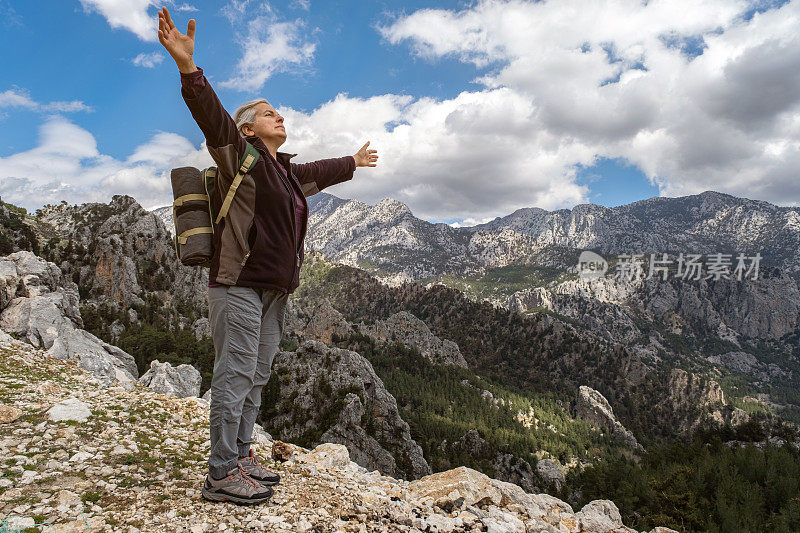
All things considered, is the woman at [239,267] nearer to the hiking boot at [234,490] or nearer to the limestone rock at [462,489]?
the hiking boot at [234,490]

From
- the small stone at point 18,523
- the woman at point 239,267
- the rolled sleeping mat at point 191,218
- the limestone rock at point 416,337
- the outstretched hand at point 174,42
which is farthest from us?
the limestone rock at point 416,337

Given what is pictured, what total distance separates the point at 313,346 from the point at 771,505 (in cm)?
3782

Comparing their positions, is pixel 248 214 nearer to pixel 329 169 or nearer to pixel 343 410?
pixel 329 169

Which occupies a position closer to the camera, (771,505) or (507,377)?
(771,505)

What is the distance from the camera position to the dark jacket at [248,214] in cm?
378

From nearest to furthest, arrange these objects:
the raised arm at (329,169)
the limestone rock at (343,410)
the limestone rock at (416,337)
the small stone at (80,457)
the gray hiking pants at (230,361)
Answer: the gray hiking pants at (230,361), the small stone at (80,457), the raised arm at (329,169), the limestone rock at (343,410), the limestone rock at (416,337)

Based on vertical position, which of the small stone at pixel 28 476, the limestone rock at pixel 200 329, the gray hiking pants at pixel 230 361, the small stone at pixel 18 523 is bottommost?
the limestone rock at pixel 200 329

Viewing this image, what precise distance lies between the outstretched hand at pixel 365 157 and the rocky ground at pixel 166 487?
17.5ft

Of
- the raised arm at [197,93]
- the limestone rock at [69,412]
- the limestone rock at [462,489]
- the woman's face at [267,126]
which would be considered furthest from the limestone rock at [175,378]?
the raised arm at [197,93]

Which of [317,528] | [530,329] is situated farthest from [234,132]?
[530,329]

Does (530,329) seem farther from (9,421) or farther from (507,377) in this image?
(9,421)

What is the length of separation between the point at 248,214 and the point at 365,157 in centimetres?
331

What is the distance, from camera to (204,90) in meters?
3.68

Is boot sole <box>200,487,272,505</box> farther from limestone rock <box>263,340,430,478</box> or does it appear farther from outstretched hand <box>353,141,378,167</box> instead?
limestone rock <box>263,340,430,478</box>
